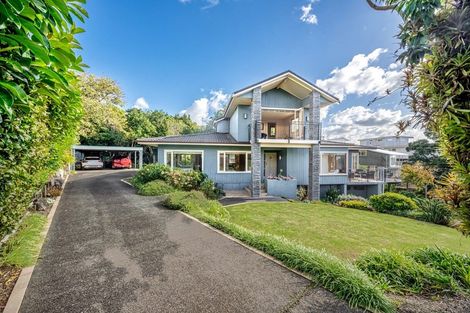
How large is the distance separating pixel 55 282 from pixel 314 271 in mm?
4344

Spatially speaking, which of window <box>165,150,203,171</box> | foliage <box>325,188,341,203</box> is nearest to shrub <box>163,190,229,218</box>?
window <box>165,150,203,171</box>

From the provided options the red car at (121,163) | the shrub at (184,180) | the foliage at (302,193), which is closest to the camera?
the shrub at (184,180)

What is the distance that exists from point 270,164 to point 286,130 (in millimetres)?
3419

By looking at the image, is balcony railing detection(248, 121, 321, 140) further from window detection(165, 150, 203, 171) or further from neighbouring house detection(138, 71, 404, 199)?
window detection(165, 150, 203, 171)

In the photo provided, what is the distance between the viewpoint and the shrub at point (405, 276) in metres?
3.12

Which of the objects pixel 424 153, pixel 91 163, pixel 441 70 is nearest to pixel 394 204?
pixel 441 70

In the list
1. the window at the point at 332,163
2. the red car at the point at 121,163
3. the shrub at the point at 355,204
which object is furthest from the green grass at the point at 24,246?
the red car at the point at 121,163

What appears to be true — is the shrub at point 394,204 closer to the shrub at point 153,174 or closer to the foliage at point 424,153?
the foliage at point 424,153

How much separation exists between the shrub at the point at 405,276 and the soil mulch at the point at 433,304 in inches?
6.2

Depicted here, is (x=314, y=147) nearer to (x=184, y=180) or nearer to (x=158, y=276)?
(x=184, y=180)

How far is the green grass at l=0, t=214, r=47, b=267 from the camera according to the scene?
376 centimetres

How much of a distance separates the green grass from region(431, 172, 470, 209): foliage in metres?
6.56

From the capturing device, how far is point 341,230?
767 cm

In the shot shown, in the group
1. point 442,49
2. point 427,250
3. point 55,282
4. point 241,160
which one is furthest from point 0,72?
point 241,160
